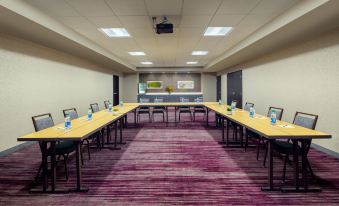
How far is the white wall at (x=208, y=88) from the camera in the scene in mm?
13266

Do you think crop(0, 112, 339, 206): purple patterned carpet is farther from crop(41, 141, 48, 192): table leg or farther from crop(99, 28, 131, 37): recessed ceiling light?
crop(99, 28, 131, 37): recessed ceiling light

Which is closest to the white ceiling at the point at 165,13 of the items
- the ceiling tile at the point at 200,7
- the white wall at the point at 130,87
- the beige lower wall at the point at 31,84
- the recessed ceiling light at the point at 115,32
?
the ceiling tile at the point at 200,7

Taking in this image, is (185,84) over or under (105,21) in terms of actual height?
under

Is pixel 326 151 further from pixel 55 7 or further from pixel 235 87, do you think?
pixel 235 87

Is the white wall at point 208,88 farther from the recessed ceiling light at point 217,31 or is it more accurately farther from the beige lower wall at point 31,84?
the recessed ceiling light at point 217,31

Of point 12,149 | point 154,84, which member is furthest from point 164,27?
point 154,84

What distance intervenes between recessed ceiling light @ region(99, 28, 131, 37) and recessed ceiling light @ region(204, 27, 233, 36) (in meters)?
1.91

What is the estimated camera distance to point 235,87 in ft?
31.6

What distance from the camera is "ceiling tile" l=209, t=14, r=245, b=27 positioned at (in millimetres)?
3842

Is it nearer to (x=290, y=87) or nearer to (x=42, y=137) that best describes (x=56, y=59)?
(x=42, y=137)

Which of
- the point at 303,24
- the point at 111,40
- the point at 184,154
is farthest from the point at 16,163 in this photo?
the point at 303,24

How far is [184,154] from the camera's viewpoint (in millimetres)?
3896

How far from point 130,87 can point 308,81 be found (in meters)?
10.3

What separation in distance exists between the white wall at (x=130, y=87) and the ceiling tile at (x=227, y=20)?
9356 millimetres
